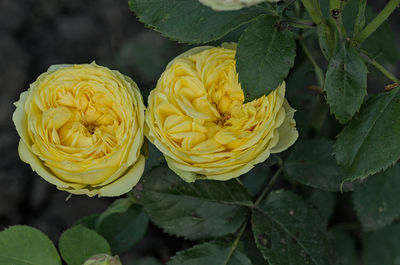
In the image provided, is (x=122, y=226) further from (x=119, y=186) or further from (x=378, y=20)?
(x=378, y=20)

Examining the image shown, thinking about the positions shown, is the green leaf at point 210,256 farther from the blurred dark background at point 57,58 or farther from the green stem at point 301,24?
the blurred dark background at point 57,58

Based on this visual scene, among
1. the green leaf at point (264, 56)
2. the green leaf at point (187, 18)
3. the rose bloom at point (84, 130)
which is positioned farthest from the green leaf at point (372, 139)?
the rose bloom at point (84, 130)

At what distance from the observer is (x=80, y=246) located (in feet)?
3.92

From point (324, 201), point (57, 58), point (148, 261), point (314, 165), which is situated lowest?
point (148, 261)

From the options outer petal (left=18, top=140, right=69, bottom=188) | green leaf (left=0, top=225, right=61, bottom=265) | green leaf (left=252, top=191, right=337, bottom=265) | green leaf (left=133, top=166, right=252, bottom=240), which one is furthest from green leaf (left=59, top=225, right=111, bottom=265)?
green leaf (left=252, top=191, right=337, bottom=265)

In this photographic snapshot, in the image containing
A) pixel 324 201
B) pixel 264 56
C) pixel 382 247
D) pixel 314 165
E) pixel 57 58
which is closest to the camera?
pixel 264 56

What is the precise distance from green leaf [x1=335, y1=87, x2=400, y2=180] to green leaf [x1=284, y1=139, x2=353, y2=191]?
27 centimetres

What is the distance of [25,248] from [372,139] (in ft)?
2.52

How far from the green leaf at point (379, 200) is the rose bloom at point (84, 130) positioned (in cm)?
79

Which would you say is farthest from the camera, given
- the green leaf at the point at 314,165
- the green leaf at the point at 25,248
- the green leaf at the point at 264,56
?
the green leaf at the point at 314,165

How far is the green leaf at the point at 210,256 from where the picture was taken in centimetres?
120

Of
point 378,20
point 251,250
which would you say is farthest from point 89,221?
point 378,20

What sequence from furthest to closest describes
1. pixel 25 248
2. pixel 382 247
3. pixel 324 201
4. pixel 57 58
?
1. pixel 57 58
2. pixel 382 247
3. pixel 324 201
4. pixel 25 248

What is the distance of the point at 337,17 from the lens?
979 millimetres
